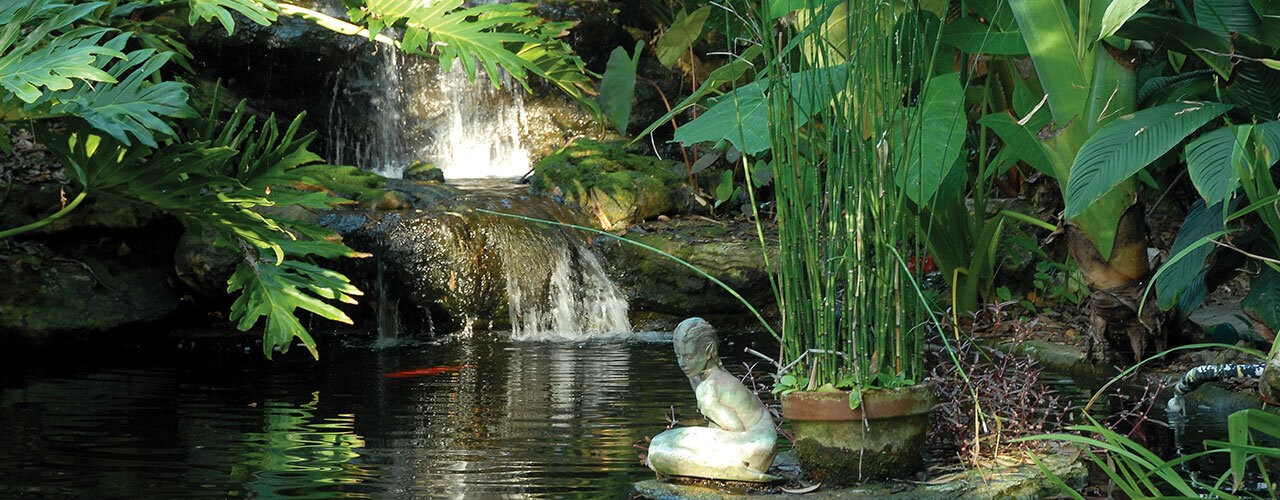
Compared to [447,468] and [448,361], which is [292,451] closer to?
[447,468]

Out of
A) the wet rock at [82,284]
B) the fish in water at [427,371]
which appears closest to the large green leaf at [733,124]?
the fish in water at [427,371]

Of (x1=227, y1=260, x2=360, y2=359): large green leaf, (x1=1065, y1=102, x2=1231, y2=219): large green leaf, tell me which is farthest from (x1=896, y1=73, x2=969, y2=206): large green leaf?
(x1=227, y1=260, x2=360, y2=359): large green leaf

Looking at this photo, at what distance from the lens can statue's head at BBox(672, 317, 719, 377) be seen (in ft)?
7.99

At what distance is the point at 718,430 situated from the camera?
7.95 ft

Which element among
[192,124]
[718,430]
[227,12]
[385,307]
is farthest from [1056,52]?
[385,307]

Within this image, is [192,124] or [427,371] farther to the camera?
[427,371]

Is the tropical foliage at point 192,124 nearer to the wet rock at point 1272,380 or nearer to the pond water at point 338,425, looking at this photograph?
the pond water at point 338,425

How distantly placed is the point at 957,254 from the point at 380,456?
285 cm

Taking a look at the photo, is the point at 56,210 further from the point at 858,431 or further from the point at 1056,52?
the point at 858,431

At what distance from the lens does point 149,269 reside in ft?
21.5

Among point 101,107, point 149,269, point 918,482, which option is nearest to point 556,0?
point 149,269

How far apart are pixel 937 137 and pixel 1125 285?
46.6 inches

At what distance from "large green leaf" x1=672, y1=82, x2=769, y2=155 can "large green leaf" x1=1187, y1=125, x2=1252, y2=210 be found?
112 cm

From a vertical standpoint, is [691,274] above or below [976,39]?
below
